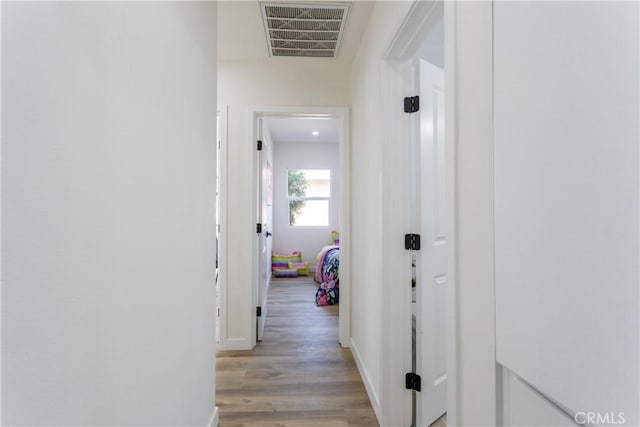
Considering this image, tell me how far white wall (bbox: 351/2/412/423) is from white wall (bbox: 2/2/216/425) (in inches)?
38.1

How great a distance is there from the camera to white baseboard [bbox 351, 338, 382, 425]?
1738 millimetres

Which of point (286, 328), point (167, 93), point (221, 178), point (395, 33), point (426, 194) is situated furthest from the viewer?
point (286, 328)

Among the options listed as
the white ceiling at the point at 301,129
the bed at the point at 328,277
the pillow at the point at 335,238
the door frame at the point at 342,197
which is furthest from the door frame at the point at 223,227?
the pillow at the point at 335,238

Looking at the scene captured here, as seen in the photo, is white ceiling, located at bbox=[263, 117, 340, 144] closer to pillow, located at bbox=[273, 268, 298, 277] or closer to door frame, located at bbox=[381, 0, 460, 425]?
pillow, located at bbox=[273, 268, 298, 277]

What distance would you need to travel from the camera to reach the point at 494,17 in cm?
76

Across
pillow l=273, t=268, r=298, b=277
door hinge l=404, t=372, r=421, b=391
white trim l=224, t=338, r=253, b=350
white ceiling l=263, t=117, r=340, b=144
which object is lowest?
white trim l=224, t=338, r=253, b=350

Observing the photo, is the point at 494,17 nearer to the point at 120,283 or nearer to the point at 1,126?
the point at 1,126

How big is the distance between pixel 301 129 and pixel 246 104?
2634 millimetres

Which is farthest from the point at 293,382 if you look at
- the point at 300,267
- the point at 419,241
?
the point at 300,267

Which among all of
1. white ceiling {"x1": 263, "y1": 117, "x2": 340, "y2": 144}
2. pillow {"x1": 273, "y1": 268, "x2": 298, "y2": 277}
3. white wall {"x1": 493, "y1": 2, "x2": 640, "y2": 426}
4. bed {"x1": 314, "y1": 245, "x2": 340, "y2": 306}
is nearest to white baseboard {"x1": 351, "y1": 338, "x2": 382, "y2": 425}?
white wall {"x1": 493, "y1": 2, "x2": 640, "y2": 426}

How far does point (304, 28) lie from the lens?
2.16 m

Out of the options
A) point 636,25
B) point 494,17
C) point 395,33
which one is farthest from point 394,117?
point 636,25

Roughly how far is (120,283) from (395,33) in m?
1.52

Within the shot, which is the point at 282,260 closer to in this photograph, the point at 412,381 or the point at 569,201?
the point at 412,381
